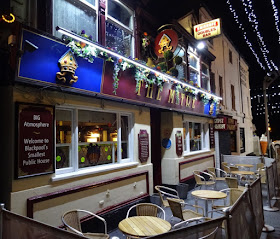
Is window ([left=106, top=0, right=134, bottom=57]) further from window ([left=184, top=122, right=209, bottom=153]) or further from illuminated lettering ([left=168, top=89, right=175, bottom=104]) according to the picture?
window ([left=184, top=122, right=209, bottom=153])

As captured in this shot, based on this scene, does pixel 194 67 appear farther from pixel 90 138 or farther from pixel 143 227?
pixel 143 227

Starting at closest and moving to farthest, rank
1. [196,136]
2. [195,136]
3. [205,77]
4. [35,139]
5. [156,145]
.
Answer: [35,139]
[156,145]
[195,136]
[196,136]
[205,77]

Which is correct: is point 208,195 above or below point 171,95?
below

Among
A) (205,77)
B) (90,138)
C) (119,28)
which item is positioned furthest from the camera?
(205,77)

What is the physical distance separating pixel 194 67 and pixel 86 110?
7555 mm

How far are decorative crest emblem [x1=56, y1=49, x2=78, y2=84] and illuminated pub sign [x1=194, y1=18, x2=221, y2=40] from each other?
295 inches

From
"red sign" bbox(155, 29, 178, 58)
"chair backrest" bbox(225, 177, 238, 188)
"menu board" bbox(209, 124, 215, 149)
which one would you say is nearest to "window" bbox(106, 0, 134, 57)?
"red sign" bbox(155, 29, 178, 58)

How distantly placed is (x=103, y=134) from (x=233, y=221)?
4.07m

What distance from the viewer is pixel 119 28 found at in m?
6.91

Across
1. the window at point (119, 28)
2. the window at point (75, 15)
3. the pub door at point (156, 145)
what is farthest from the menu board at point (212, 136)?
the window at point (75, 15)

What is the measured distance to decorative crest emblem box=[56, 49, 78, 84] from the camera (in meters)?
4.38

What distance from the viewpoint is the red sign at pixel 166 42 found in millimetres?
7594

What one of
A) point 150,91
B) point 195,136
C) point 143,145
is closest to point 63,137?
point 143,145

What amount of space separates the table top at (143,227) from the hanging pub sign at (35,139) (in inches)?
71.3
